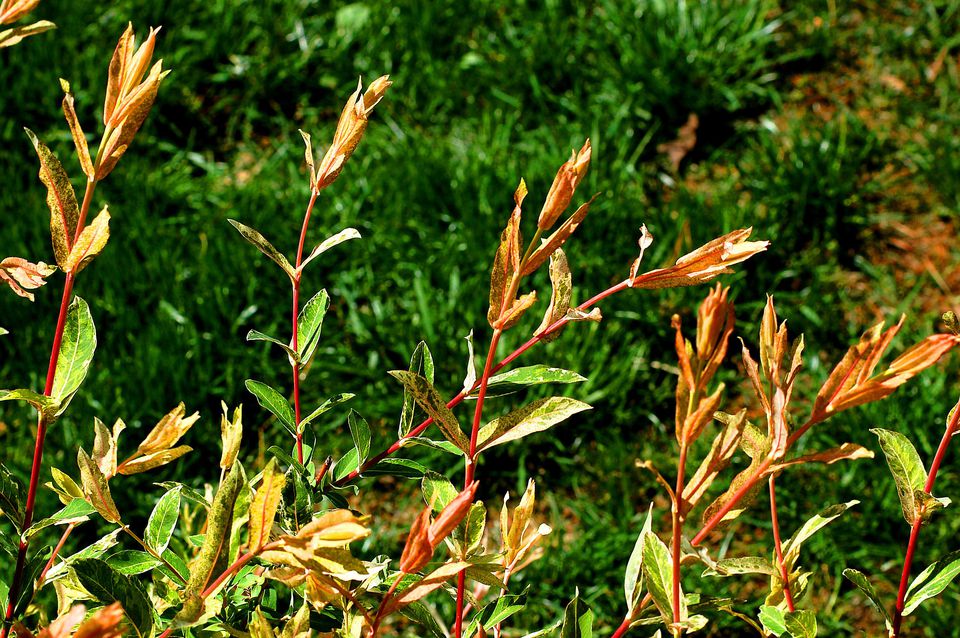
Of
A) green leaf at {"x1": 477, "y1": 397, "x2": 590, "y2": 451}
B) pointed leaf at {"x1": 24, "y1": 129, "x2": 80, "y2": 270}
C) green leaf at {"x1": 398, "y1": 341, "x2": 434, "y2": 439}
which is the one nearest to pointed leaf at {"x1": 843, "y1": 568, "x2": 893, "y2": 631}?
green leaf at {"x1": 477, "y1": 397, "x2": 590, "y2": 451}

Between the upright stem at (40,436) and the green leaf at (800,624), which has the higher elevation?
the upright stem at (40,436)

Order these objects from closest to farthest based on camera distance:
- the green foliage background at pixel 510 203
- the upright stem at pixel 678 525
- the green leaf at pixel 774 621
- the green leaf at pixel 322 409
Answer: the upright stem at pixel 678 525 → the green leaf at pixel 774 621 → the green leaf at pixel 322 409 → the green foliage background at pixel 510 203

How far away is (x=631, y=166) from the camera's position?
11.3 ft

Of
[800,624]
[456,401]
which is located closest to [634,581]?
[800,624]

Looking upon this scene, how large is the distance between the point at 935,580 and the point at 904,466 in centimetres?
15

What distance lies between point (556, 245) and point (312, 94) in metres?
3.09

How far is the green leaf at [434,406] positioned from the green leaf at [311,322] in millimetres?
288

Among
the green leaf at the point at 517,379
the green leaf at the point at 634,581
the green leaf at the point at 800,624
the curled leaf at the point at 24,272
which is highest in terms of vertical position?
the curled leaf at the point at 24,272

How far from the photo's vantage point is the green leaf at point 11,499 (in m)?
1.16

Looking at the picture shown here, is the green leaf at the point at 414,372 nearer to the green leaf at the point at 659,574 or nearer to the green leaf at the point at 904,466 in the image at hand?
the green leaf at the point at 659,574

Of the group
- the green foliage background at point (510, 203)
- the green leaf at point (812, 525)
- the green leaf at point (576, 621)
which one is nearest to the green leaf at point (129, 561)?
the green leaf at point (576, 621)

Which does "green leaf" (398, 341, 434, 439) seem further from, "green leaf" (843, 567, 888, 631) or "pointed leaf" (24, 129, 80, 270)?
"green leaf" (843, 567, 888, 631)

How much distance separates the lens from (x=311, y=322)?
131cm

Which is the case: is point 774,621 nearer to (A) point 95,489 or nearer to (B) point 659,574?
(B) point 659,574
